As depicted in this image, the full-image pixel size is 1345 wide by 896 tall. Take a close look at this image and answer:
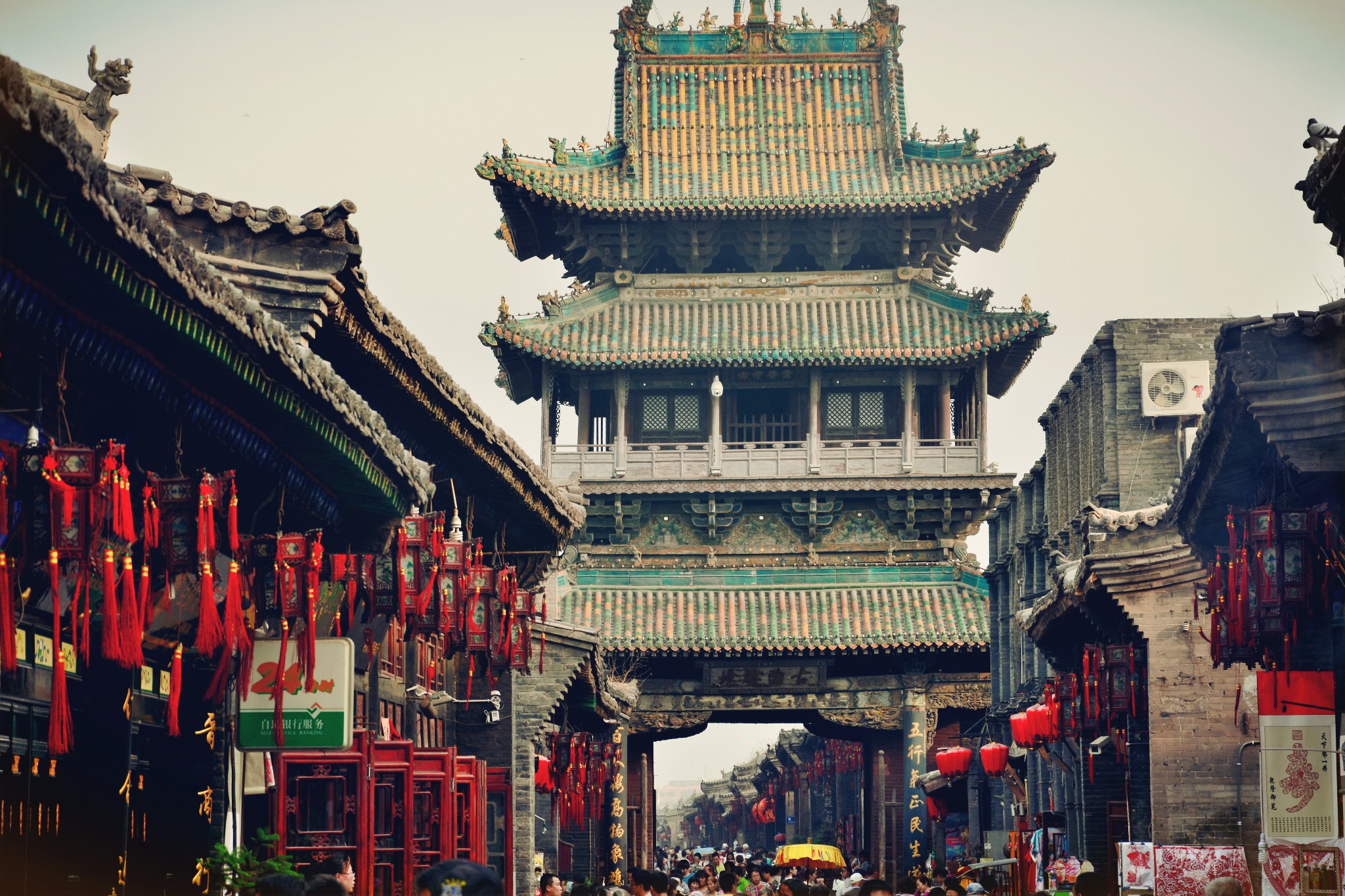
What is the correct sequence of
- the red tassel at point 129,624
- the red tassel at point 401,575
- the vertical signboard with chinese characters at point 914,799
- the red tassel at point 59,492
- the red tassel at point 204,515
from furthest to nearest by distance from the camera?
1. the vertical signboard with chinese characters at point 914,799
2. the red tassel at point 401,575
3. the red tassel at point 204,515
4. the red tassel at point 129,624
5. the red tassel at point 59,492

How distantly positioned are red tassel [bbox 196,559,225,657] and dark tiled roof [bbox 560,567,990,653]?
1018 inches

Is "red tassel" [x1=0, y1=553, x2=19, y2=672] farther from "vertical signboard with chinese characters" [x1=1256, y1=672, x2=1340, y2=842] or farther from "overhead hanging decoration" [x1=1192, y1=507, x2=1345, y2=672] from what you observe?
"vertical signboard with chinese characters" [x1=1256, y1=672, x2=1340, y2=842]

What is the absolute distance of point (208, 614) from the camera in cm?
1102

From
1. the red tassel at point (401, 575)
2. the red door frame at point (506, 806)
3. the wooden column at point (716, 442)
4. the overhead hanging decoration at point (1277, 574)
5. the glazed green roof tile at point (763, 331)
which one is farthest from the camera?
the wooden column at point (716, 442)

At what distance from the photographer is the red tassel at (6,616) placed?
8742 millimetres

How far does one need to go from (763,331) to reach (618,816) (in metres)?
10.6

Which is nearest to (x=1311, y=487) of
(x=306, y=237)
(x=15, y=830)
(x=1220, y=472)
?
(x=1220, y=472)

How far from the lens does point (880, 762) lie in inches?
1527

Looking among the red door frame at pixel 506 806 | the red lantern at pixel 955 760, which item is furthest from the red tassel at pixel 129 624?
the red lantern at pixel 955 760

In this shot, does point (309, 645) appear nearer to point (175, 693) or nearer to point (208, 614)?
point (175, 693)

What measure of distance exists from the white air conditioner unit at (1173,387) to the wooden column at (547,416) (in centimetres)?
1499

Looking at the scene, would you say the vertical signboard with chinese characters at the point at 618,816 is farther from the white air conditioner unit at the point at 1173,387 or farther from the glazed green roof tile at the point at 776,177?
the white air conditioner unit at the point at 1173,387

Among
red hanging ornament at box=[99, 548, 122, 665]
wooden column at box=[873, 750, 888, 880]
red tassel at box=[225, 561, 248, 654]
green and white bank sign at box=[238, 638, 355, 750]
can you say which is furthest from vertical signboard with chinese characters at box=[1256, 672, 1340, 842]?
wooden column at box=[873, 750, 888, 880]

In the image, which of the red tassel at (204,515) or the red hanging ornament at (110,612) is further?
the red tassel at (204,515)
